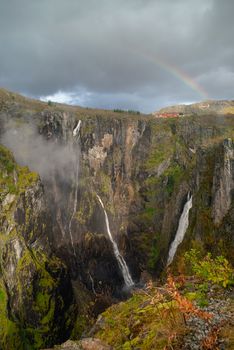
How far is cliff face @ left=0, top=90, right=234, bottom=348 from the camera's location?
65.9 metres

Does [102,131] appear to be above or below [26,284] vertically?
above

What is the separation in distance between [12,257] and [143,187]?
4667 centimetres

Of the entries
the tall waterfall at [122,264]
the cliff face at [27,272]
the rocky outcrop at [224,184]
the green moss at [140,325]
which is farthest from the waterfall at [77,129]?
the green moss at [140,325]

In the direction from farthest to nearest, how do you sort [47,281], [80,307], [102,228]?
[102,228] → [80,307] → [47,281]

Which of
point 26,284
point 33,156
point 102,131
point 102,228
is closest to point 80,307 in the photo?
point 26,284

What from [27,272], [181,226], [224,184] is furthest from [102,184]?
[224,184]

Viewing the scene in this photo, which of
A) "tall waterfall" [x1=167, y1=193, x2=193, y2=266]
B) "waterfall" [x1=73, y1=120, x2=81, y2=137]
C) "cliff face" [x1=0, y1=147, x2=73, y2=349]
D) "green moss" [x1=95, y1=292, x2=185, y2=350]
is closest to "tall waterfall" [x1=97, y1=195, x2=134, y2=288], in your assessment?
"tall waterfall" [x1=167, y1=193, x2=193, y2=266]

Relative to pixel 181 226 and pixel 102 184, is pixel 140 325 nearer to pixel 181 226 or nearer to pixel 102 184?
pixel 181 226

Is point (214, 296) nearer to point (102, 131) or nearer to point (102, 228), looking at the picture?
point (102, 228)

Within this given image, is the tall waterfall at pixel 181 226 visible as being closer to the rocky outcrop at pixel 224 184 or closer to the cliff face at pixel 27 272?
the rocky outcrop at pixel 224 184

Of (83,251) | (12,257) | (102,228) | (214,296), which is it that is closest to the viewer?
(214,296)

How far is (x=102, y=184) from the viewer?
8762 cm

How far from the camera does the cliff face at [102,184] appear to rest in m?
65.9

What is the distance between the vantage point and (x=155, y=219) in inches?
3228
